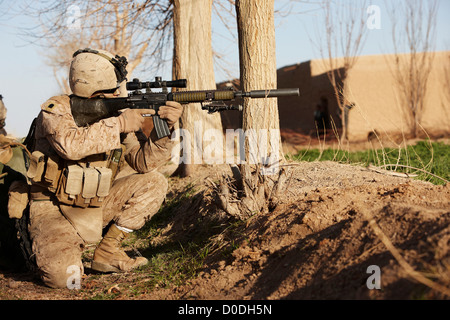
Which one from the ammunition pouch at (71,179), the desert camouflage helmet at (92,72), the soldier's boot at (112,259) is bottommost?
the soldier's boot at (112,259)

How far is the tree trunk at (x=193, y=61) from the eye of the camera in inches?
257

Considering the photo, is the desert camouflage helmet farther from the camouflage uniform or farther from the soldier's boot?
the soldier's boot

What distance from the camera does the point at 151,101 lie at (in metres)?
4.00

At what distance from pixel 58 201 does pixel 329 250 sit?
7.84 ft

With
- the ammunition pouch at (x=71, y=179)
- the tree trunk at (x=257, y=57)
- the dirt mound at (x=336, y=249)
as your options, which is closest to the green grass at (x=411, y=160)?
the tree trunk at (x=257, y=57)

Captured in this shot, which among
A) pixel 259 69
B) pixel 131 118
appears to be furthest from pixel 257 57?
pixel 131 118

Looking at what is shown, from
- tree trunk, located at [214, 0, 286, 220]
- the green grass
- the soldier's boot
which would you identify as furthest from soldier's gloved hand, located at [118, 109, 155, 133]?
the green grass

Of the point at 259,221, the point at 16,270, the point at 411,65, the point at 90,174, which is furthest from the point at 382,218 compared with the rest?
the point at 411,65

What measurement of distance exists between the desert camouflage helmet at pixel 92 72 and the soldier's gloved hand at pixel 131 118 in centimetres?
32

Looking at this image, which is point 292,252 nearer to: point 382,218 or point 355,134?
point 382,218

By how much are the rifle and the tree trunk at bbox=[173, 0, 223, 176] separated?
2.52 m

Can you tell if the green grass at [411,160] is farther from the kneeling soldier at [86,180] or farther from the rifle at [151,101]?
the kneeling soldier at [86,180]

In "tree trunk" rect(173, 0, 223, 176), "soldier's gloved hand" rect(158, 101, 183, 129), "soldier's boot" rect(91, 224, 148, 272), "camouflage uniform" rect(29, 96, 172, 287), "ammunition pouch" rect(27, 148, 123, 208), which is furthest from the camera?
"tree trunk" rect(173, 0, 223, 176)

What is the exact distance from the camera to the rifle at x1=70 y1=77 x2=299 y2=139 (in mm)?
3904
